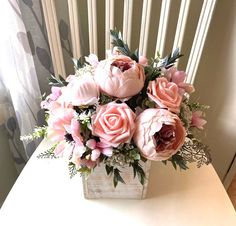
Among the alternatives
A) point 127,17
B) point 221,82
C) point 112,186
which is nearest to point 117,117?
point 112,186

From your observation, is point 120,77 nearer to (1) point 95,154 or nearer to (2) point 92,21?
(1) point 95,154

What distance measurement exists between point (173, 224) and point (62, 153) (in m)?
0.32

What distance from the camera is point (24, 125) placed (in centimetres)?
88

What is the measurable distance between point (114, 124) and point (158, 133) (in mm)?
78

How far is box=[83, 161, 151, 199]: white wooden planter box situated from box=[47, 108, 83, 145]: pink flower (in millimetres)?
115

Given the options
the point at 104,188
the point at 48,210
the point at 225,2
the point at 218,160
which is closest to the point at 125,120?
the point at 104,188

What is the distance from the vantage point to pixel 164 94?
48 cm

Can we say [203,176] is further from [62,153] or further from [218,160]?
[218,160]

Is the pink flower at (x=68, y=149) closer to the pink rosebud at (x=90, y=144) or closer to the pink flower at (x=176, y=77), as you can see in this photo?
the pink rosebud at (x=90, y=144)

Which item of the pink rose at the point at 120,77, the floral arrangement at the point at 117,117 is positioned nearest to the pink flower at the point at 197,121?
the floral arrangement at the point at 117,117

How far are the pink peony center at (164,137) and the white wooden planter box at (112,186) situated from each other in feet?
0.37

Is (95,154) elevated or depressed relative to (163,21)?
depressed

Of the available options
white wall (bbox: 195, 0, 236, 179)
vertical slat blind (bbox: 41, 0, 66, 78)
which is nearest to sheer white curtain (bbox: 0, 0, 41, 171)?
vertical slat blind (bbox: 41, 0, 66, 78)

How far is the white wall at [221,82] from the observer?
92 cm
